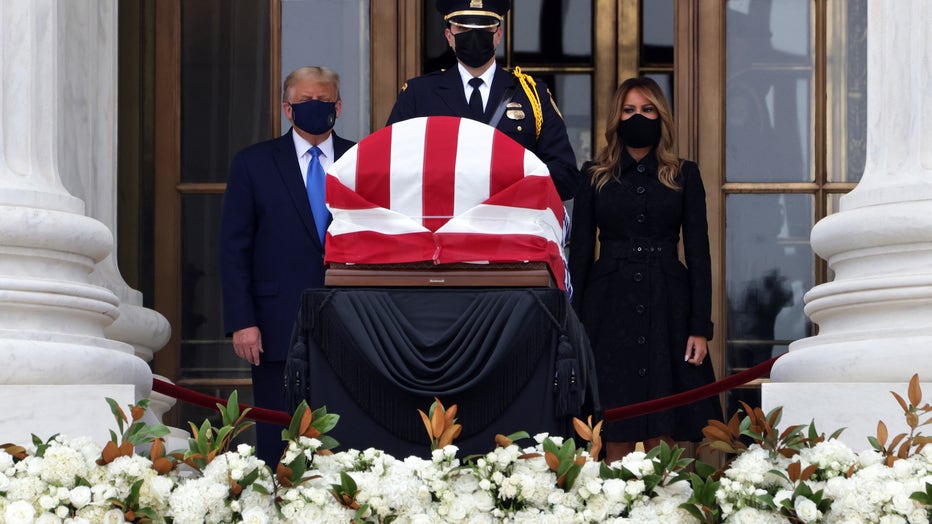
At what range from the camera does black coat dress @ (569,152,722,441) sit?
6977 millimetres

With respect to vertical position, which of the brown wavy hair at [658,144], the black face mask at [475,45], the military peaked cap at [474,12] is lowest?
the brown wavy hair at [658,144]

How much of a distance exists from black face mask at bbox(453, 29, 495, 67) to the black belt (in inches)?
41.8

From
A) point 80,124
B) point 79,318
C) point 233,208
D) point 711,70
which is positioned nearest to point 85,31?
point 80,124

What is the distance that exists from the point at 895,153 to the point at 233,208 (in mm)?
2513

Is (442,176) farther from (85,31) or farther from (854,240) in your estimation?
(85,31)

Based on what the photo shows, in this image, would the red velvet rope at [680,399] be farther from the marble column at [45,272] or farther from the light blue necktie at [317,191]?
the marble column at [45,272]

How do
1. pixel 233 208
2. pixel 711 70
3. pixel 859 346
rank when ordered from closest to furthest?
pixel 859 346
pixel 233 208
pixel 711 70

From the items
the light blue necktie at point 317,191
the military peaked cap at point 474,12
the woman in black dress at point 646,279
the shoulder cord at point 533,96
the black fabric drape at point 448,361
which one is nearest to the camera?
the black fabric drape at point 448,361

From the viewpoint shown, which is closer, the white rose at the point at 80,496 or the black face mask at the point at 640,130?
the white rose at the point at 80,496

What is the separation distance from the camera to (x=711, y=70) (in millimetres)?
8258

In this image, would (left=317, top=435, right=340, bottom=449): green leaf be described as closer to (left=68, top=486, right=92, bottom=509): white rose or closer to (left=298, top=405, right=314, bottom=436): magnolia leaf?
(left=298, top=405, right=314, bottom=436): magnolia leaf

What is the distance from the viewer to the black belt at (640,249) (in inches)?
277

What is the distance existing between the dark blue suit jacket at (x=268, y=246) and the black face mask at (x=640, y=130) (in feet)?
3.57

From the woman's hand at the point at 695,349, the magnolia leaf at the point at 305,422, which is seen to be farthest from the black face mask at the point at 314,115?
the magnolia leaf at the point at 305,422
